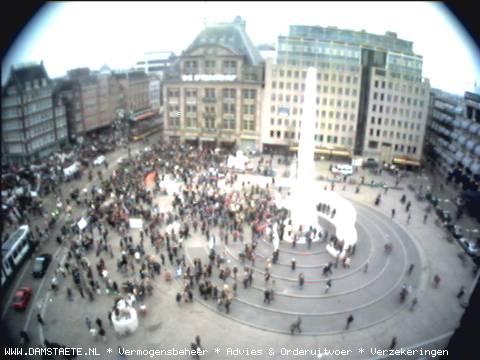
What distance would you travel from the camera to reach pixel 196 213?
117 feet

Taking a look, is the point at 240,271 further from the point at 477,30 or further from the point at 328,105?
the point at 328,105

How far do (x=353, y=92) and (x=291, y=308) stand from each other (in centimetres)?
4155

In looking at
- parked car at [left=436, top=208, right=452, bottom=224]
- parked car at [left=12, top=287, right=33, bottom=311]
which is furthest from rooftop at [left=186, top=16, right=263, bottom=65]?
parked car at [left=12, top=287, right=33, bottom=311]

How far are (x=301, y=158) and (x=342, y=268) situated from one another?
915 centimetres

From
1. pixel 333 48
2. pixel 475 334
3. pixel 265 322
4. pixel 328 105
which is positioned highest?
pixel 333 48

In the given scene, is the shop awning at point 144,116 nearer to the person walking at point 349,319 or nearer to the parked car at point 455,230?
the parked car at point 455,230

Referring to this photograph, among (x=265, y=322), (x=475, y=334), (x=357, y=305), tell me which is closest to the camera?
(x=475, y=334)

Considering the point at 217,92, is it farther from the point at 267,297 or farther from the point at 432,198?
the point at 267,297

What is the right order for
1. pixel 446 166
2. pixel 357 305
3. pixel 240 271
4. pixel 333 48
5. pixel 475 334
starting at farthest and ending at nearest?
1. pixel 333 48
2. pixel 446 166
3. pixel 240 271
4. pixel 357 305
5. pixel 475 334

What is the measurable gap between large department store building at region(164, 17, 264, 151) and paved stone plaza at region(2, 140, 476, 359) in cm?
3324

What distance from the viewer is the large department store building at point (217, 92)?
60594mm

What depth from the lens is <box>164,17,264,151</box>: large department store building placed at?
199 ft

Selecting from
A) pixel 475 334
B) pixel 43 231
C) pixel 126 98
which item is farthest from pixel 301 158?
pixel 126 98

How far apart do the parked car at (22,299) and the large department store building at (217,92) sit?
42.4 meters
